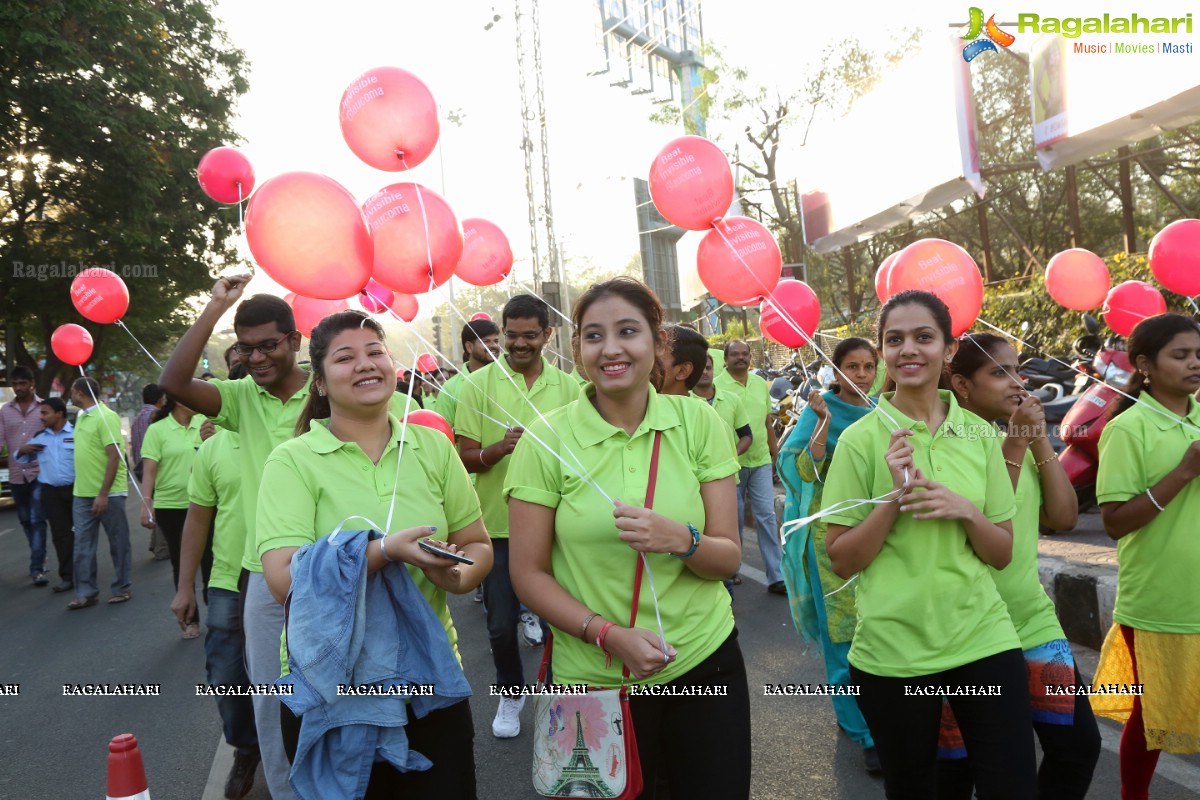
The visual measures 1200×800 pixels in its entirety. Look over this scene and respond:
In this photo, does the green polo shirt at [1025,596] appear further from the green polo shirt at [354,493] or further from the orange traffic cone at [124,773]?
the orange traffic cone at [124,773]

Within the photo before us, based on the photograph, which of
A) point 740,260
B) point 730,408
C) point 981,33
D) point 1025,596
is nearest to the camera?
point 1025,596

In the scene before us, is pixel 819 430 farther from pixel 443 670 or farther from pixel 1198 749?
pixel 443 670

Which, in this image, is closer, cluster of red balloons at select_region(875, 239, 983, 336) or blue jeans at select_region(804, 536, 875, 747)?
cluster of red balloons at select_region(875, 239, 983, 336)

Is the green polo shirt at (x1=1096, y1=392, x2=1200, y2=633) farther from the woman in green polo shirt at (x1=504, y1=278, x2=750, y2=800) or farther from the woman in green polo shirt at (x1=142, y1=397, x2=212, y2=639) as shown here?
the woman in green polo shirt at (x1=142, y1=397, x2=212, y2=639)

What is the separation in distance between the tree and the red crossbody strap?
1859 cm

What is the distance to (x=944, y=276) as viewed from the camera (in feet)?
11.8

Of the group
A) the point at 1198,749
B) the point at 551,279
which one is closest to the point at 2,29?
the point at 551,279

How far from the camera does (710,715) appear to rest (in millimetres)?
2330

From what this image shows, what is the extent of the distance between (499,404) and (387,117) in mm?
1714

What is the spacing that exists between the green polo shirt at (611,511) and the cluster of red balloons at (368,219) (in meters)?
0.94

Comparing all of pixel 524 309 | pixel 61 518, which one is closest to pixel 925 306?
pixel 524 309

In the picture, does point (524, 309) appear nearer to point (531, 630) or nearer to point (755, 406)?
point (531, 630)

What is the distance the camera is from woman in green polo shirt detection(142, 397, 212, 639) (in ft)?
23.2

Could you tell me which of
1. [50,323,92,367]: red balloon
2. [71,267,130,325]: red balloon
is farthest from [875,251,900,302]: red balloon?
[50,323,92,367]: red balloon
